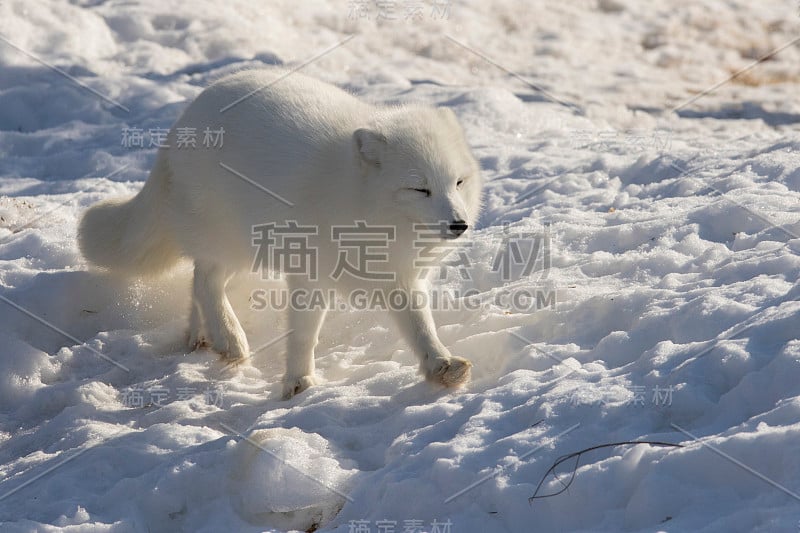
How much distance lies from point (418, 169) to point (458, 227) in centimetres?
35

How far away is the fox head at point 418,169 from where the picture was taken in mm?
3545

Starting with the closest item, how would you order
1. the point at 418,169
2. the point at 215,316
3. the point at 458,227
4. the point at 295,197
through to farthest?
the point at 458,227
the point at 418,169
the point at 295,197
the point at 215,316

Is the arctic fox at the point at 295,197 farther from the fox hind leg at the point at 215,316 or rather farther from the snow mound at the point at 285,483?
the snow mound at the point at 285,483

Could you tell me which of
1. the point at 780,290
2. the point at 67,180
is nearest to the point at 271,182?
the point at 780,290

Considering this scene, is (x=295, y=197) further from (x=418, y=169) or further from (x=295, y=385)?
(x=295, y=385)

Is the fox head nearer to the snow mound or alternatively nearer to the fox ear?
the fox ear

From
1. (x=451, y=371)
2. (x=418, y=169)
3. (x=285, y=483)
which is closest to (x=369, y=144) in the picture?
(x=418, y=169)

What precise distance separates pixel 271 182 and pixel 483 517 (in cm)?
195

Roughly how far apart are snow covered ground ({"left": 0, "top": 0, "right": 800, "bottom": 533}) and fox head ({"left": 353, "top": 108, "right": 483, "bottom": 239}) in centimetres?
75

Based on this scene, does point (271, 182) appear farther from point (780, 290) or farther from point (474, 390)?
point (780, 290)

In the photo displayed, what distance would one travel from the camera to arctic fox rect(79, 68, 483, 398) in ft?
12.1

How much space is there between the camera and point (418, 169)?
3.60 metres

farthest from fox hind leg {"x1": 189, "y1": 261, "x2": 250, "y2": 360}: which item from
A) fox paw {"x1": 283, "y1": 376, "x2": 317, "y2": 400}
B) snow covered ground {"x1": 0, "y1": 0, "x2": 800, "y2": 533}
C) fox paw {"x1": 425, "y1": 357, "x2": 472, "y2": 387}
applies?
fox paw {"x1": 425, "y1": 357, "x2": 472, "y2": 387}

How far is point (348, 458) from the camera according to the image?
132 inches
